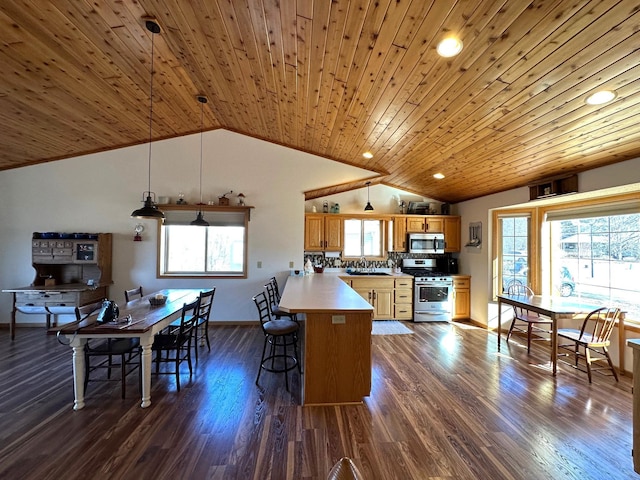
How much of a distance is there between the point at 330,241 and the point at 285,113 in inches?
103

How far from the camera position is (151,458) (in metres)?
1.91

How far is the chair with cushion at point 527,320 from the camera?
3.93 meters

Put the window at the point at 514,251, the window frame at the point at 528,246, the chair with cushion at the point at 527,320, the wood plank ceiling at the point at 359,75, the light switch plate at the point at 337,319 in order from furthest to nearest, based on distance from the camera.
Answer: the window at the point at 514,251 → the window frame at the point at 528,246 → the chair with cushion at the point at 527,320 → the light switch plate at the point at 337,319 → the wood plank ceiling at the point at 359,75

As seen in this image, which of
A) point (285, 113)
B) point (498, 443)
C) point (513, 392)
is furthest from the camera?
→ point (285, 113)

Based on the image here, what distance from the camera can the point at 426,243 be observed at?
577cm

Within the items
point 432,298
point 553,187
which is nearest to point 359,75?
point 553,187

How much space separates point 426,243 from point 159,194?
5.09 metres

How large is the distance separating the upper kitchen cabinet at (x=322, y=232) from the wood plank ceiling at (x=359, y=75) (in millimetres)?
1683

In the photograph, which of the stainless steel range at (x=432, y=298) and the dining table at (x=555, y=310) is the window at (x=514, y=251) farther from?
the dining table at (x=555, y=310)

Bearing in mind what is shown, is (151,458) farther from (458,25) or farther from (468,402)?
(458,25)

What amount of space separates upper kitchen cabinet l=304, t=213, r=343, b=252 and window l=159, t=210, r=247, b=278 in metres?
1.25

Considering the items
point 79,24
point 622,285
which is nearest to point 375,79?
point 79,24

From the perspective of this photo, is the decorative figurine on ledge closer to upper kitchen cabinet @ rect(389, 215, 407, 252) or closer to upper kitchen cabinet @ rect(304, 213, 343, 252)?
upper kitchen cabinet @ rect(304, 213, 343, 252)

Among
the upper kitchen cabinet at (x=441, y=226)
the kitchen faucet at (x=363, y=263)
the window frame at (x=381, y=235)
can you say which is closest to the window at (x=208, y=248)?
the window frame at (x=381, y=235)
